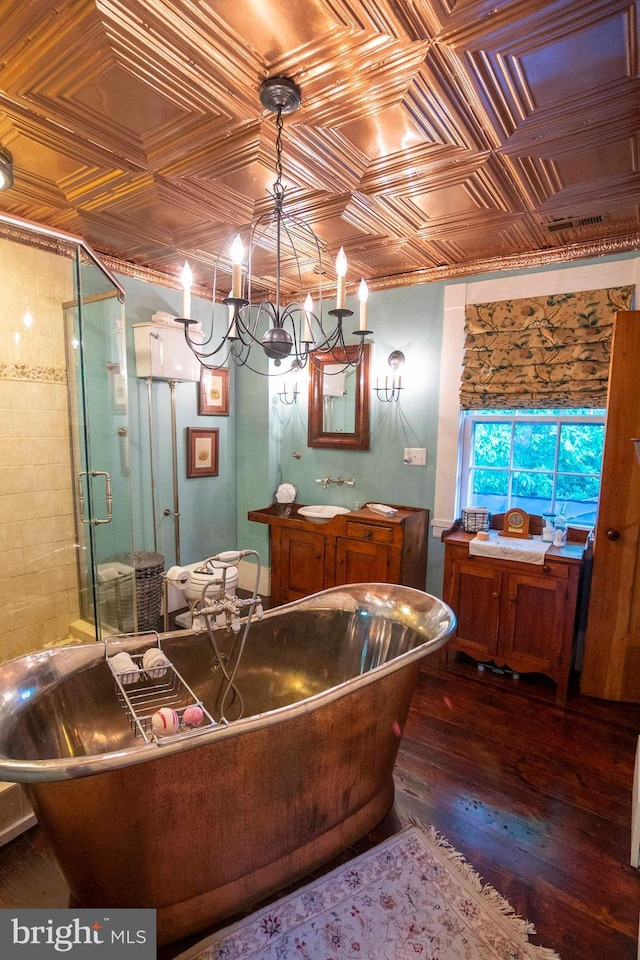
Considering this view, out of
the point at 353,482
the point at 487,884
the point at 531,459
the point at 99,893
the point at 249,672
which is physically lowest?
the point at 487,884

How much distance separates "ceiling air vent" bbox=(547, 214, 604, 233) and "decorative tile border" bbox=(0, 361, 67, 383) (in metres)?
2.86

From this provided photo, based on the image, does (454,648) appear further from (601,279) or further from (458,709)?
(601,279)

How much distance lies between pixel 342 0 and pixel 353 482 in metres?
2.79

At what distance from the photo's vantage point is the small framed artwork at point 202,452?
3.73 meters

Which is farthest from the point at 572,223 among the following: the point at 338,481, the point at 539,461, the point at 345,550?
the point at 345,550

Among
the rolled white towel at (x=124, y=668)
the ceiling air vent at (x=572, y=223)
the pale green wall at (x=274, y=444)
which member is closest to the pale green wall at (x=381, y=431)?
the pale green wall at (x=274, y=444)

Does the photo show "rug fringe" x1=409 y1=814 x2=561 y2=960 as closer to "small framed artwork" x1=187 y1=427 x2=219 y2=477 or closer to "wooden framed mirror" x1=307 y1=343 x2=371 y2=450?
"wooden framed mirror" x1=307 y1=343 x2=371 y2=450

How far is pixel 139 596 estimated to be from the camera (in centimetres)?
306

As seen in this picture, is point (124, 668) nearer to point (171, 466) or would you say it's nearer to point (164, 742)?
point (164, 742)

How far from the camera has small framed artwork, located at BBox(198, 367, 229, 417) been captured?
3.78 metres

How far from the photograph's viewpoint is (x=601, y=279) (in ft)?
8.73

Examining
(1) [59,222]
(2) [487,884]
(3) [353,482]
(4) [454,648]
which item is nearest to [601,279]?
(3) [353,482]

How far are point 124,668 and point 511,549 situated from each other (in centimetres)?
207

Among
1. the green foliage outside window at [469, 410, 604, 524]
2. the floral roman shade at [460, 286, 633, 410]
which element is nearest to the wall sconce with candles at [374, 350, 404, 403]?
the floral roman shade at [460, 286, 633, 410]
